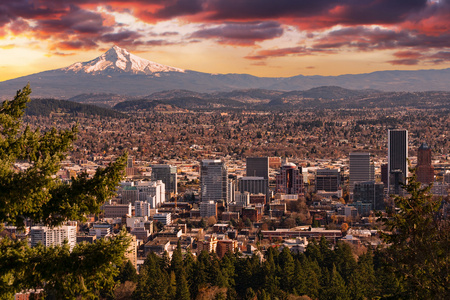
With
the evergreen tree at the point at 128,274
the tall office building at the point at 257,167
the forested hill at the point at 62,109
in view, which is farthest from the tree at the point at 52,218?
the forested hill at the point at 62,109

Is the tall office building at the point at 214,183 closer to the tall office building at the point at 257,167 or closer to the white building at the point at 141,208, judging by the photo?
the white building at the point at 141,208

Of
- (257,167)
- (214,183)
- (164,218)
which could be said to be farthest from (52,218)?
(257,167)

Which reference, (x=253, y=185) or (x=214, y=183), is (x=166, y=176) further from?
(x=214, y=183)

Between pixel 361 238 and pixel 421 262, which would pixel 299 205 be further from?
pixel 421 262

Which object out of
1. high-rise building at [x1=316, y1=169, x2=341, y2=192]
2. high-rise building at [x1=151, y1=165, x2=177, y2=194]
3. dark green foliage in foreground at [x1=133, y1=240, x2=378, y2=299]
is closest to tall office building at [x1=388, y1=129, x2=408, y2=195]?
high-rise building at [x1=316, y1=169, x2=341, y2=192]

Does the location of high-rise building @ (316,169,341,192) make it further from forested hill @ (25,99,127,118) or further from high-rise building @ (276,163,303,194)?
forested hill @ (25,99,127,118)

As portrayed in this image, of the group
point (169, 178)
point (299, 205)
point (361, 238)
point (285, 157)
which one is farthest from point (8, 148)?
point (285, 157)
